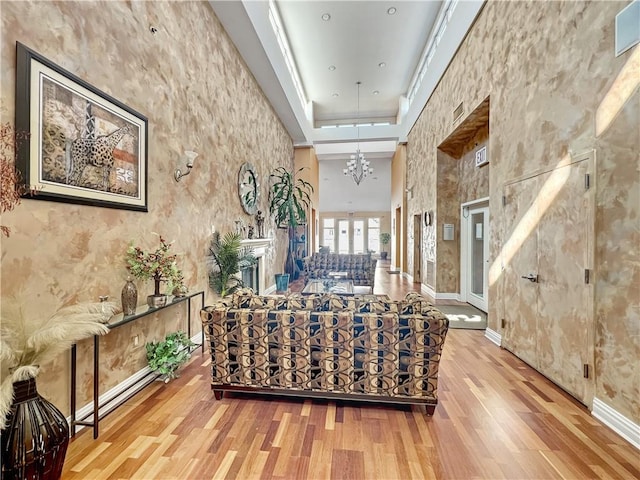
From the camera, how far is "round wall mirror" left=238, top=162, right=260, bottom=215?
4.77 m

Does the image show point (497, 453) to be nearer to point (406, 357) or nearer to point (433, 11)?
point (406, 357)

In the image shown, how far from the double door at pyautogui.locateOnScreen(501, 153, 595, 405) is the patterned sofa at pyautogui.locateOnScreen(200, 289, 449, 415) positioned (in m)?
1.29

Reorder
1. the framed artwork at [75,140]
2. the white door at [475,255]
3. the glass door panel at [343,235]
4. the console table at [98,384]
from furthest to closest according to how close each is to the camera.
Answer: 1. the glass door panel at [343,235]
2. the white door at [475,255]
3. the console table at [98,384]
4. the framed artwork at [75,140]

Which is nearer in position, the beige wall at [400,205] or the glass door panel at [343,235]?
the beige wall at [400,205]

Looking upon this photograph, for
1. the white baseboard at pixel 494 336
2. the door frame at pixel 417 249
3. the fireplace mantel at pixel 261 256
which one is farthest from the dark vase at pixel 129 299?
the door frame at pixel 417 249

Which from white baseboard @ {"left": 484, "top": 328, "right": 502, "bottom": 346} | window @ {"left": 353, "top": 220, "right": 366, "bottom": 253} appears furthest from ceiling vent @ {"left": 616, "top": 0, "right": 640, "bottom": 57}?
window @ {"left": 353, "top": 220, "right": 366, "bottom": 253}

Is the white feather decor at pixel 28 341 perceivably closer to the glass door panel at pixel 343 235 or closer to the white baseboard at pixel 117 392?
the white baseboard at pixel 117 392

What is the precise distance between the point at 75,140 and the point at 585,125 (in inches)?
153

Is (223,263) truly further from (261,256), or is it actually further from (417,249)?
(417,249)

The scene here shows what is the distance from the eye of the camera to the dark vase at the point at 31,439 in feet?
4.17

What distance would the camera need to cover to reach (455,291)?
591 centimetres

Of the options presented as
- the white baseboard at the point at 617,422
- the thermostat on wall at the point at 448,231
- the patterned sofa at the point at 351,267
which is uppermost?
the thermostat on wall at the point at 448,231

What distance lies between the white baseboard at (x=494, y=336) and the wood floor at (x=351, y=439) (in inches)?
37.2

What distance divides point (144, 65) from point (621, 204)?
Result: 404 cm
